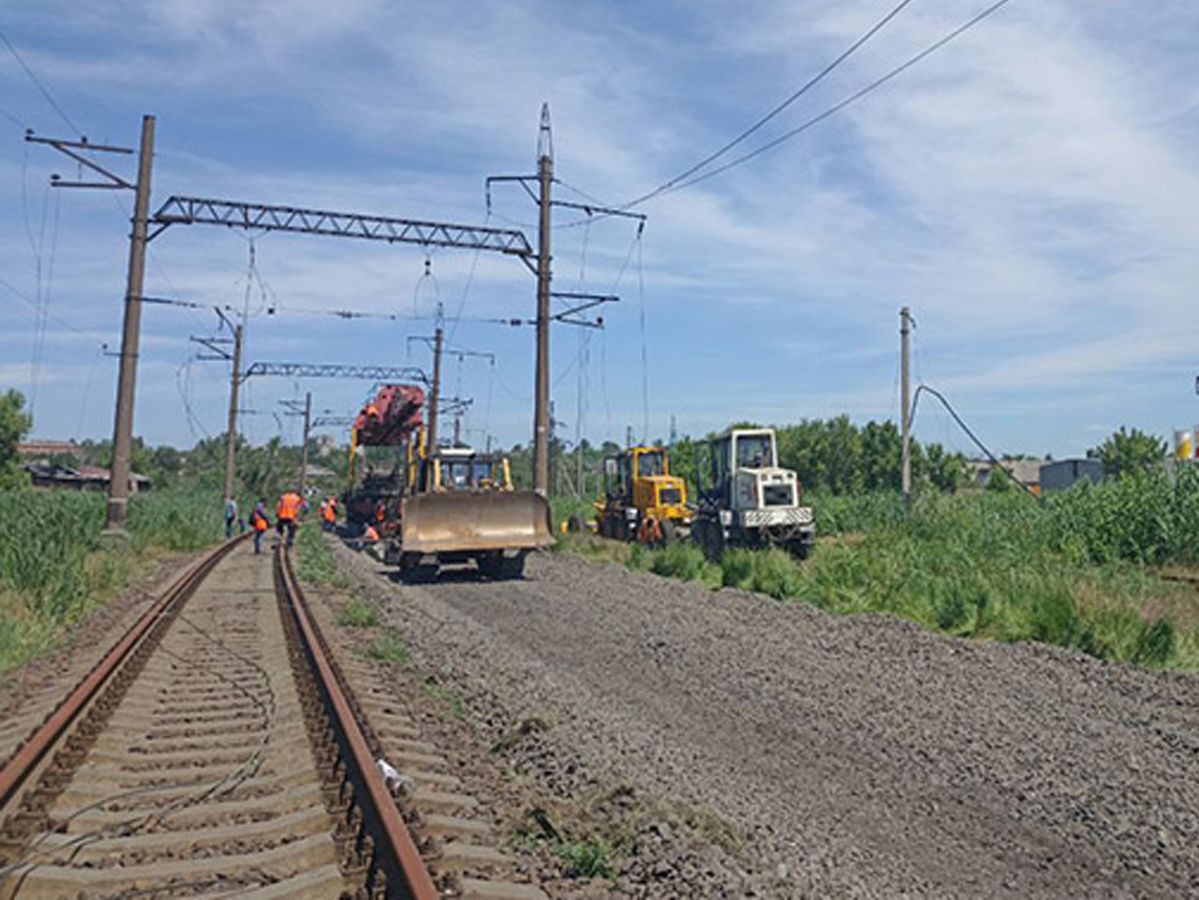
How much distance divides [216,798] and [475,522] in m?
15.3

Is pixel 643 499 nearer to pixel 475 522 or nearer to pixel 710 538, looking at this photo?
pixel 710 538

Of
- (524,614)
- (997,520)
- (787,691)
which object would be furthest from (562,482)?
(787,691)

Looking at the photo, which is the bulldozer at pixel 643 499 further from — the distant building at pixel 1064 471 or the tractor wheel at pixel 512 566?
the distant building at pixel 1064 471

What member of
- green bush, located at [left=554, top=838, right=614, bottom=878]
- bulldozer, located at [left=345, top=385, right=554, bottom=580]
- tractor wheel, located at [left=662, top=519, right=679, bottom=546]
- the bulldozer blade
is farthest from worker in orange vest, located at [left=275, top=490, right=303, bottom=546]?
green bush, located at [left=554, top=838, right=614, bottom=878]

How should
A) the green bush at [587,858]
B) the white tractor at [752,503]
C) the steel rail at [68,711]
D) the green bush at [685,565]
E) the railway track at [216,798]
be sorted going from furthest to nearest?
the white tractor at [752,503], the green bush at [685,565], the steel rail at [68,711], the green bush at [587,858], the railway track at [216,798]

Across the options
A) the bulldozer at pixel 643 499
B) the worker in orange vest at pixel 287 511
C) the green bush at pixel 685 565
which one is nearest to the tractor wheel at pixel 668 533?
the bulldozer at pixel 643 499

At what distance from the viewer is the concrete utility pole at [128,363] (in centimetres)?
2583

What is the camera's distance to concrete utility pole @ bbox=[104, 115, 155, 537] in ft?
84.7

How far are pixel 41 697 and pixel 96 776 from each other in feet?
10.4

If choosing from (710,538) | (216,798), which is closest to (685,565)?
(710,538)

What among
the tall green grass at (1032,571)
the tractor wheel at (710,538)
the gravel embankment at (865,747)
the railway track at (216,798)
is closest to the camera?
the railway track at (216,798)

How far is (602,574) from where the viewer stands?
22844 millimetres

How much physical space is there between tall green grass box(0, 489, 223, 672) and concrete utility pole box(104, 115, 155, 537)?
2.15 feet

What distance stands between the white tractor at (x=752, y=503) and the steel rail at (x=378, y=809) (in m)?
16.7
